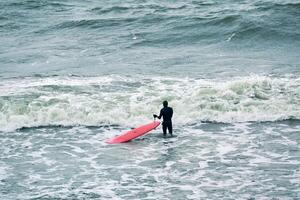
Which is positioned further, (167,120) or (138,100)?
(138,100)

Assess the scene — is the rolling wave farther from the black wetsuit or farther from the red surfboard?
the black wetsuit

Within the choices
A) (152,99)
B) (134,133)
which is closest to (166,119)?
(134,133)

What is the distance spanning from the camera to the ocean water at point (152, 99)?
50.2 ft

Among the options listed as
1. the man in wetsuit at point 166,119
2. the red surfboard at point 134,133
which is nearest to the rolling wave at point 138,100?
the red surfboard at point 134,133

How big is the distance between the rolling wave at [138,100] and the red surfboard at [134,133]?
121cm

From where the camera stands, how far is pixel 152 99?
22.5 metres

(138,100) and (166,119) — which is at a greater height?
(138,100)

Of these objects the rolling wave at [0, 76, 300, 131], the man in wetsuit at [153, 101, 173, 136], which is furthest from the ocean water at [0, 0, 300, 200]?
the man in wetsuit at [153, 101, 173, 136]

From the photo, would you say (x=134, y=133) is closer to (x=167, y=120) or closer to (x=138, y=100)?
(x=167, y=120)

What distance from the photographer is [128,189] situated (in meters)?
14.7

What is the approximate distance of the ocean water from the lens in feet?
50.2

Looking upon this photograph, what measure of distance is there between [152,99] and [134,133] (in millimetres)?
3828

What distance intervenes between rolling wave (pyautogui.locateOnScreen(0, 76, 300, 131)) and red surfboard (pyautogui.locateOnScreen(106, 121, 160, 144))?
3.97 feet

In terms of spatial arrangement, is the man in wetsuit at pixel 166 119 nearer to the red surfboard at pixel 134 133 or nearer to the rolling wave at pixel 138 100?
the red surfboard at pixel 134 133
